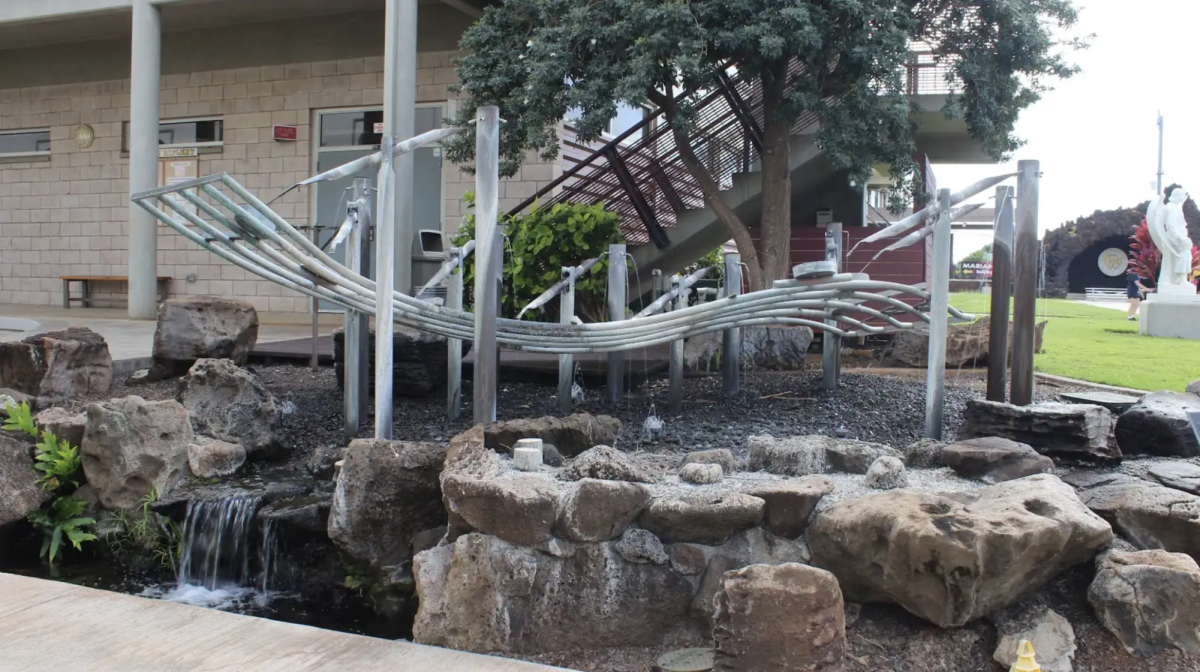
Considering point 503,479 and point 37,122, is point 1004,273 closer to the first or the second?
point 503,479

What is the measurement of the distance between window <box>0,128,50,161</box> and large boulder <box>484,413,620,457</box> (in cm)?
1673

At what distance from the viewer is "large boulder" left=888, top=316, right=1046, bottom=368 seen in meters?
9.45

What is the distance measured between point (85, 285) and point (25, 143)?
3209 mm

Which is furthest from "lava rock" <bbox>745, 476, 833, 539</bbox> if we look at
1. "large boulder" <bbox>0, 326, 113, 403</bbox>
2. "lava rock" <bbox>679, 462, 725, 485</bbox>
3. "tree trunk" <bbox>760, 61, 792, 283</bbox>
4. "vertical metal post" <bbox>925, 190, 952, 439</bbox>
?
"tree trunk" <bbox>760, 61, 792, 283</bbox>

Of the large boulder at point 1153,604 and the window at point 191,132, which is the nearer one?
the large boulder at point 1153,604

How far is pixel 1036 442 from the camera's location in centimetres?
496

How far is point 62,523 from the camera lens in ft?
18.0

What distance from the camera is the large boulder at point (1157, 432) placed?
204 inches

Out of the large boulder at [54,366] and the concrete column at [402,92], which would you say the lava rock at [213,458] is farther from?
the concrete column at [402,92]

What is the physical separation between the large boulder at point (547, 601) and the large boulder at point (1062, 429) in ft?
7.73

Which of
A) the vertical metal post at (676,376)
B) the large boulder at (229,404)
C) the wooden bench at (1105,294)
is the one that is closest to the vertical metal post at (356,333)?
the large boulder at (229,404)

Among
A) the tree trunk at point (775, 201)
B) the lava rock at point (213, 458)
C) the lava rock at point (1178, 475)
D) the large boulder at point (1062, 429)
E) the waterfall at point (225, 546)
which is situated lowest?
the waterfall at point (225, 546)

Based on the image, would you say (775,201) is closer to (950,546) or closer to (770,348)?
(770,348)

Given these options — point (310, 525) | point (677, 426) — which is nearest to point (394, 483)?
point (310, 525)
